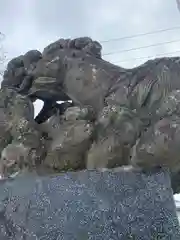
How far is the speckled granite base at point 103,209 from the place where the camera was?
214 centimetres

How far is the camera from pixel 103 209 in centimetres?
216

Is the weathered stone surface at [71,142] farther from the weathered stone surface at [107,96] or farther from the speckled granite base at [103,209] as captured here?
the speckled granite base at [103,209]

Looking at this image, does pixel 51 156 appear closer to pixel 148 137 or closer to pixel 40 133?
pixel 40 133

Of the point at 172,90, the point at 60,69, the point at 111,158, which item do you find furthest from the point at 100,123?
the point at 60,69

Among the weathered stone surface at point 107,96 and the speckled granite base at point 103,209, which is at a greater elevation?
the weathered stone surface at point 107,96

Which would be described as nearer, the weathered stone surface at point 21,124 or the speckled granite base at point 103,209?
the speckled granite base at point 103,209

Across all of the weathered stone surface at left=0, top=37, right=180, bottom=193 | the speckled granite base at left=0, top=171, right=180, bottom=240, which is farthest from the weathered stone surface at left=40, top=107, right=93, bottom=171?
the speckled granite base at left=0, top=171, right=180, bottom=240

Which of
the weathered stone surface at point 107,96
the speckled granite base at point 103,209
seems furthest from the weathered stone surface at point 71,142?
the speckled granite base at point 103,209

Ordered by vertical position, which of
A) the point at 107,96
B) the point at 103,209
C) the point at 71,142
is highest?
the point at 107,96

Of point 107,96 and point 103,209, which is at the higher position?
point 107,96

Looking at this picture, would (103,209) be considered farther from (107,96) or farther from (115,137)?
(107,96)

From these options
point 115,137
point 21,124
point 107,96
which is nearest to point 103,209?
point 115,137

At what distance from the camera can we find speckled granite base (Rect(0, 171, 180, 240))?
7.01 ft

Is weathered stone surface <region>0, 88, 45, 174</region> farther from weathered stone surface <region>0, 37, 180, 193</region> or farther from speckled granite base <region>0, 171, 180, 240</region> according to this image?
speckled granite base <region>0, 171, 180, 240</region>
